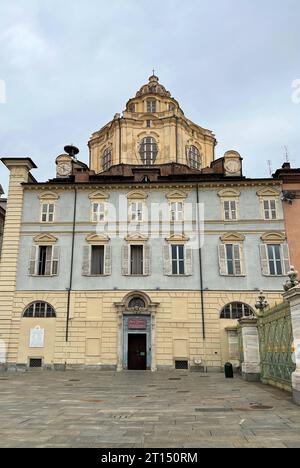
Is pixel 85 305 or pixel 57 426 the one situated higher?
pixel 85 305

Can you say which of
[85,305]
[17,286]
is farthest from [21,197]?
[85,305]

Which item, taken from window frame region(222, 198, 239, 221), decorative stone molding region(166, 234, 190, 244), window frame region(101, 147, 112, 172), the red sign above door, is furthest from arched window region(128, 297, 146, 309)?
window frame region(101, 147, 112, 172)

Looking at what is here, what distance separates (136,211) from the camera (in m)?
27.7

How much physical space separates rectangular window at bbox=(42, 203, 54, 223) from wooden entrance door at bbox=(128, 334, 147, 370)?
10043mm

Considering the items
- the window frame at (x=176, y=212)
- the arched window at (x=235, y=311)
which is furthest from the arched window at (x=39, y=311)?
the arched window at (x=235, y=311)

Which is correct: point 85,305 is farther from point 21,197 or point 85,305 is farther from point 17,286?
point 21,197

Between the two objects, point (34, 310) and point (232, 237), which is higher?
point (232, 237)

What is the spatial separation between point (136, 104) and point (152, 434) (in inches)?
1521

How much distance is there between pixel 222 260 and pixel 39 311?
12834 millimetres

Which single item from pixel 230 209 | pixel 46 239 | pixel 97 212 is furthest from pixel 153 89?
pixel 46 239

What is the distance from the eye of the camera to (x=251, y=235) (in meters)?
Result: 26.6

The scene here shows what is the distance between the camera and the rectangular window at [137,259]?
87.2 ft

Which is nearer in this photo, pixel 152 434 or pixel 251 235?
pixel 152 434

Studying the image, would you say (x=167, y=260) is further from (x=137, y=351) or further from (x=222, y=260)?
(x=137, y=351)
